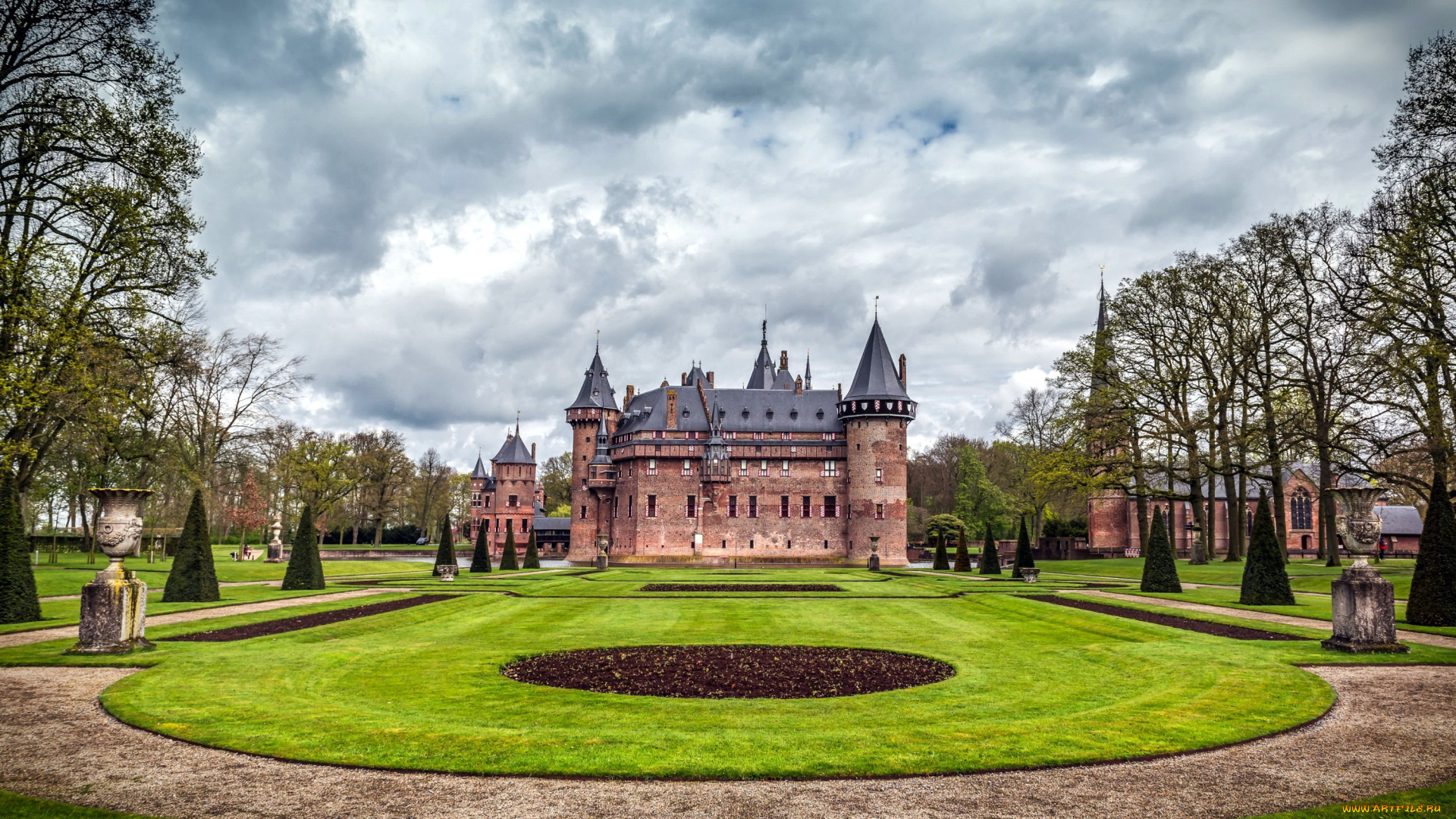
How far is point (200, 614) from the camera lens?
66.1 feet

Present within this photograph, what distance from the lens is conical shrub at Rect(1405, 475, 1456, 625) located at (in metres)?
16.5

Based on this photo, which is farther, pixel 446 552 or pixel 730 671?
pixel 446 552

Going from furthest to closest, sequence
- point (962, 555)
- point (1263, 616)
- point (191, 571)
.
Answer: point (962, 555) < point (191, 571) < point (1263, 616)

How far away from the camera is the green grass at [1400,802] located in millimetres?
6301

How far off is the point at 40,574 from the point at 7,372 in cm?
2049

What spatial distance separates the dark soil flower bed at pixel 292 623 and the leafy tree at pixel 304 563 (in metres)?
5.65

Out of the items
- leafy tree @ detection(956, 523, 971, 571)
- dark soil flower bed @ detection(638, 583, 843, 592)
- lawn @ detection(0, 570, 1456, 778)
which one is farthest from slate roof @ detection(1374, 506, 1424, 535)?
lawn @ detection(0, 570, 1456, 778)

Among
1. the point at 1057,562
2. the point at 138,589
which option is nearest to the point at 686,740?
the point at 138,589

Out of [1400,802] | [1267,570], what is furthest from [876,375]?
[1400,802]

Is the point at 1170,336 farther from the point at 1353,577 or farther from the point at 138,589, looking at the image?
the point at 138,589

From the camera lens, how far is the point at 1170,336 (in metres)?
41.2

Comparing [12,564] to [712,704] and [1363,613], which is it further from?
[1363,613]

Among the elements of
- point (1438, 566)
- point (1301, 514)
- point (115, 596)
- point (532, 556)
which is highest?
point (1438, 566)

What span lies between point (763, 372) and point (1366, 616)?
6057cm
